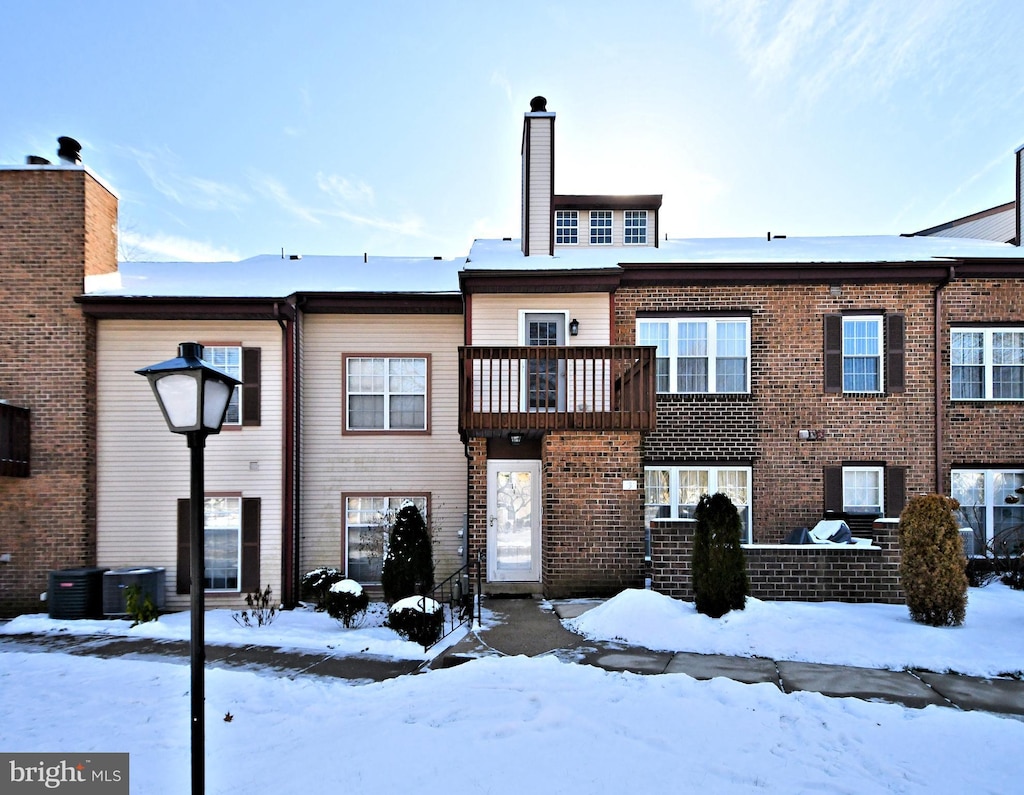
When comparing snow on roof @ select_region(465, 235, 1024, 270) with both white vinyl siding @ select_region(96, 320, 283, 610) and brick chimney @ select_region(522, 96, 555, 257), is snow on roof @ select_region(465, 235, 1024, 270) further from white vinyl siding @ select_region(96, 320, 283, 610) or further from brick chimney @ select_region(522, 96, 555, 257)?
white vinyl siding @ select_region(96, 320, 283, 610)

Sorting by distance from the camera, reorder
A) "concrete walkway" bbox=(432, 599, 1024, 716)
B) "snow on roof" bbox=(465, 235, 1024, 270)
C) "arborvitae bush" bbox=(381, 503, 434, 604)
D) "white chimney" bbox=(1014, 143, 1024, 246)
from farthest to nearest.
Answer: "white chimney" bbox=(1014, 143, 1024, 246) → "snow on roof" bbox=(465, 235, 1024, 270) → "arborvitae bush" bbox=(381, 503, 434, 604) → "concrete walkway" bbox=(432, 599, 1024, 716)

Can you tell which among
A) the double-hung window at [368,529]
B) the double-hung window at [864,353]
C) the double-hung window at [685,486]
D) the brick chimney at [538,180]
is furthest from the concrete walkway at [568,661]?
the brick chimney at [538,180]

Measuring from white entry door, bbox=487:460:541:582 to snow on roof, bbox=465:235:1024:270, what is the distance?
3771 mm

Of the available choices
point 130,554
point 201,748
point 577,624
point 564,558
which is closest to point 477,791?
point 201,748

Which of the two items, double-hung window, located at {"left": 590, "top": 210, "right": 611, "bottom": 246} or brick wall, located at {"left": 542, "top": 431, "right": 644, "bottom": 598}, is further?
double-hung window, located at {"left": 590, "top": 210, "right": 611, "bottom": 246}

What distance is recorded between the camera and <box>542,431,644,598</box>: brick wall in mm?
11547

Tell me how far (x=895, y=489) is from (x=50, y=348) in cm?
1564

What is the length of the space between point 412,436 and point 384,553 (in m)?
2.30

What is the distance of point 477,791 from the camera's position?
15.5 ft

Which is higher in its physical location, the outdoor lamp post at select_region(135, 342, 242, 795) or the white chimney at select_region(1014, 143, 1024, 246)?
the white chimney at select_region(1014, 143, 1024, 246)

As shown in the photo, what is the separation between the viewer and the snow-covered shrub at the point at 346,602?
10.1 meters

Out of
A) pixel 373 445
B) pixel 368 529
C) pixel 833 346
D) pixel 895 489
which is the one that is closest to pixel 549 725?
pixel 368 529

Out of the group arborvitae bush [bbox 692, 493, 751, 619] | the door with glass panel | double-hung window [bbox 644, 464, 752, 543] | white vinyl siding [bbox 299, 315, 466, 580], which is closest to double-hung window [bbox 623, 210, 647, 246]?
the door with glass panel

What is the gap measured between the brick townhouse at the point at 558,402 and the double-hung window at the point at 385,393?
116cm
